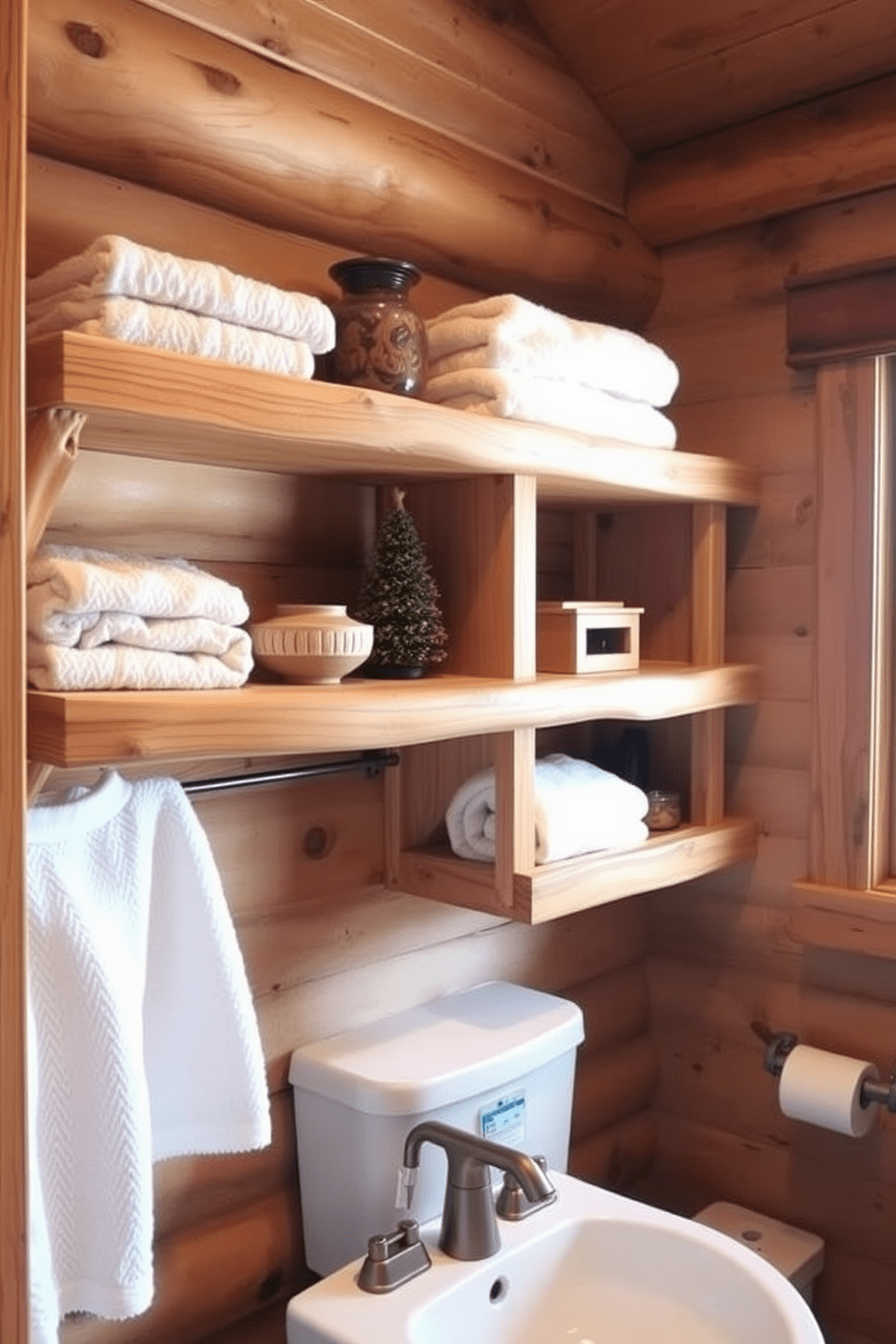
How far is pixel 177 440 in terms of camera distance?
1.16m

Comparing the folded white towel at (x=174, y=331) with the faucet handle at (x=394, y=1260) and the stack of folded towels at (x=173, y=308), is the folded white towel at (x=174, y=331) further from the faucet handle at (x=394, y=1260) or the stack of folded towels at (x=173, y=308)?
the faucet handle at (x=394, y=1260)

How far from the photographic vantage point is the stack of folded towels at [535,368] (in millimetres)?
1373

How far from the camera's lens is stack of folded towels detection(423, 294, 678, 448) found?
1373 millimetres

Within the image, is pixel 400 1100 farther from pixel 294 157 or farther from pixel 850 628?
pixel 294 157

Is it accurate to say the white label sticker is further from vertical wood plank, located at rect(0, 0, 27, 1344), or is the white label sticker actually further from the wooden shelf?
vertical wood plank, located at rect(0, 0, 27, 1344)

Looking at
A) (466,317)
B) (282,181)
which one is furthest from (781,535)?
(282,181)

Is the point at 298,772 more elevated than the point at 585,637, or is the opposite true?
the point at 585,637

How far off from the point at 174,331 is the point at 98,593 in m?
0.25

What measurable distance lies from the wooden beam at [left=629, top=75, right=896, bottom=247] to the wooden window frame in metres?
0.13

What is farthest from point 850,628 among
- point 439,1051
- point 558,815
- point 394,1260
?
point 394,1260

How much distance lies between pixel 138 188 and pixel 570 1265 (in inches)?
52.4

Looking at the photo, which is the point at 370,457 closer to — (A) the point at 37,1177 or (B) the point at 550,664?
(B) the point at 550,664

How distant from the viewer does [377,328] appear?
50.9 inches

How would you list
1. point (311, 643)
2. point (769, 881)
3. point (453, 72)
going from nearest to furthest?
point (311, 643) < point (453, 72) < point (769, 881)
